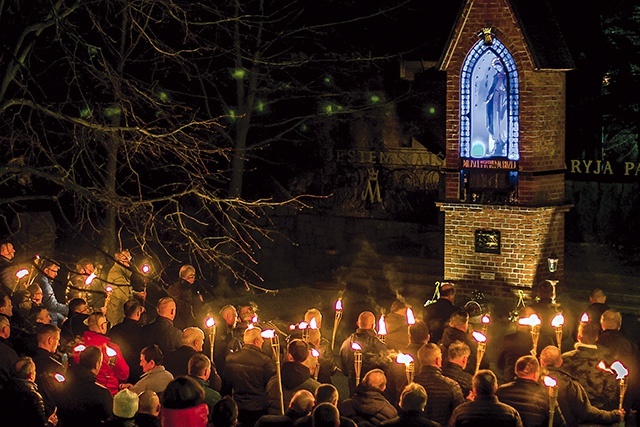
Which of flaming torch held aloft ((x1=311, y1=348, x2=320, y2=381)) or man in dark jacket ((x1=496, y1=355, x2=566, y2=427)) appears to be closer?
man in dark jacket ((x1=496, y1=355, x2=566, y2=427))

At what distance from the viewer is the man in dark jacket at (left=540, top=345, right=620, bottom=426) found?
1154cm

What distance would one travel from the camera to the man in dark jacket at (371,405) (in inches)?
430

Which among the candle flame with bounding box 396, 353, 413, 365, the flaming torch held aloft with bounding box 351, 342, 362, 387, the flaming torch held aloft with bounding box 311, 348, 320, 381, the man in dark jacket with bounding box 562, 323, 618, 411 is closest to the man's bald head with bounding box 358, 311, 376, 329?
the flaming torch held aloft with bounding box 351, 342, 362, 387

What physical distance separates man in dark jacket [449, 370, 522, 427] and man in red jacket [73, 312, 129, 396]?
149 inches

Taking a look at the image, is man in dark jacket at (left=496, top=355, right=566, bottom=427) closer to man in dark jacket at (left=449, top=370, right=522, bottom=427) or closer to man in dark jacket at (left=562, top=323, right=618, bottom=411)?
man in dark jacket at (left=449, top=370, right=522, bottom=427)

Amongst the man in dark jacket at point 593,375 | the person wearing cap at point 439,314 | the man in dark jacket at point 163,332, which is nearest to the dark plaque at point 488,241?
the person wearing cap at point 439,314

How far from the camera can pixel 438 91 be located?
2406 centimetres

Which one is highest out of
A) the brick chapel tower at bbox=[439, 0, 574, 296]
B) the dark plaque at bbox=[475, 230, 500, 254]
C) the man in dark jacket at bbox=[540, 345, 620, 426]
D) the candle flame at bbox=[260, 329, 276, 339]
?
the brick chapel tower at bbox=[439, 0, 574, 296]

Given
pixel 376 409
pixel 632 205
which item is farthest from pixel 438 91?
pixel 376 409

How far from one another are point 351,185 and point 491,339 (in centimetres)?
727

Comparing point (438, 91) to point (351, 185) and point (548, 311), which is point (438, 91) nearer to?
point (351, 185)

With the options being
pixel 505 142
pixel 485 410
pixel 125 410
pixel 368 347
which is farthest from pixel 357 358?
pixel 505 142

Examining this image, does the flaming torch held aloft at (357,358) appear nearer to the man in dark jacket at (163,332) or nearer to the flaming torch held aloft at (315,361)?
the flaming torch held aloft at (315,361)

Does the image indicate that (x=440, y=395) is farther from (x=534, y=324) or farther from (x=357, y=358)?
(x=534, y=324)
